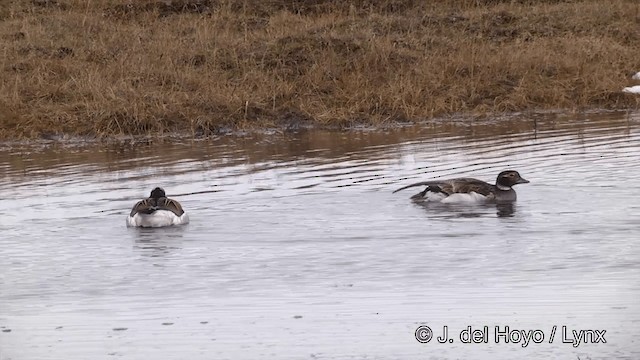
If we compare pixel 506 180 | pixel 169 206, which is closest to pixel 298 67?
pixel 506 180

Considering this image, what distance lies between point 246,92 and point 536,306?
10.9 metres

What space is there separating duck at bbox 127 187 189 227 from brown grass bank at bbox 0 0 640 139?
6.09 m

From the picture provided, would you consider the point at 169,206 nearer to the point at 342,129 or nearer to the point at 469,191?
the point at 469,191

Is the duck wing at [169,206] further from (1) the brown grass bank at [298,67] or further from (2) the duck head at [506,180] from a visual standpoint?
(1) the brown grass bank at [298,67]

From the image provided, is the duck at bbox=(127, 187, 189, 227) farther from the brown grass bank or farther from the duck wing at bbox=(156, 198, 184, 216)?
the brown grass bank

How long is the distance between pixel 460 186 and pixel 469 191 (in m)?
0.09

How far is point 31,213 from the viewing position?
41.5 feet

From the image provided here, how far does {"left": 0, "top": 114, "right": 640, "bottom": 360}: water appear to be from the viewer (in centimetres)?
805

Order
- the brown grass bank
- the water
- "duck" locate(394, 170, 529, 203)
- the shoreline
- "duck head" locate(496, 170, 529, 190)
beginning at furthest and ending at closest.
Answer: the brown grass bank → the shoreline → "duck head" locate(496, 170, 529, 190) → "duck" locate(394, 170, 529, 203) → the water

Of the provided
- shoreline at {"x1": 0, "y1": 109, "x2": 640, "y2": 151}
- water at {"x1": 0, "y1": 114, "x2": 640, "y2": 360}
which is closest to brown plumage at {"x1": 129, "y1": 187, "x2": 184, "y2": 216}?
water at {"x1": 0, "y1": 114, "x2": 640, "y2": 360}

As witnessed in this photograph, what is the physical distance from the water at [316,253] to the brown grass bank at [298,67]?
1.36 m

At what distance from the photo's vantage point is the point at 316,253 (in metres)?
10.5

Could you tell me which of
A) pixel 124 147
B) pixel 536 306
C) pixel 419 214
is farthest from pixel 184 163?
pixel 536 306

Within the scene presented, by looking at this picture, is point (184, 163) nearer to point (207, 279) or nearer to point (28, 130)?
point (28, 130)
